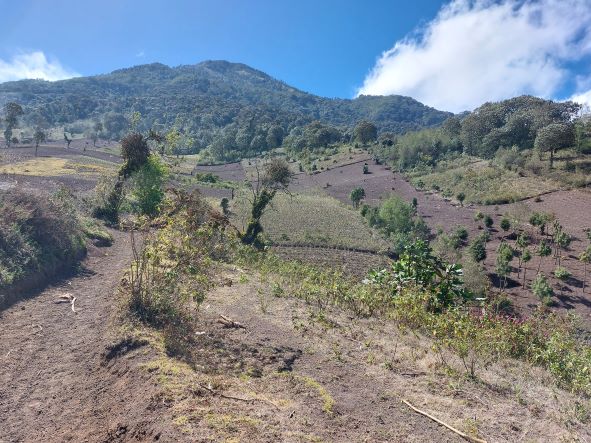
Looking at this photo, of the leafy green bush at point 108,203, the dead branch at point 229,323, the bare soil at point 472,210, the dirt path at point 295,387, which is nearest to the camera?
the dirt path at point 295,387

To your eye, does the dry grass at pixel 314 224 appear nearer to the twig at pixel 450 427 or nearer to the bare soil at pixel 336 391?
the bare soil at pixel 336 391

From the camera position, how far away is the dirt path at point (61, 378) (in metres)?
4.93

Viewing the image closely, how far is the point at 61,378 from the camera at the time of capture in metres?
6.18

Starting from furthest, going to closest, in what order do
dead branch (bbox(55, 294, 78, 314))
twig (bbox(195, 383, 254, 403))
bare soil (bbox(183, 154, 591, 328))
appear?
bare soil (bbox(183, 154, 591, 328)) < dead branch (bbox(55, 294, 78, 314)) < twig (bbox(195, 383, 254, 403))

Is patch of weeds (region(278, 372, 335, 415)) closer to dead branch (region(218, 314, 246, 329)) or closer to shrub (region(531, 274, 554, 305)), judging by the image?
dead branch (region(218, 314, 246, 329))

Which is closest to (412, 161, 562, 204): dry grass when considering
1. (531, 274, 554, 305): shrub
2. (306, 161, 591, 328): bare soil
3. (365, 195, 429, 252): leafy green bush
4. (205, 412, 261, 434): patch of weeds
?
(306, 161, 591, 328): bare soil

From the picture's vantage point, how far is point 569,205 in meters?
43.6

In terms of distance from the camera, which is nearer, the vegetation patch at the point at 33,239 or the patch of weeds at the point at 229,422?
the patch of weeds at the point at 229,422

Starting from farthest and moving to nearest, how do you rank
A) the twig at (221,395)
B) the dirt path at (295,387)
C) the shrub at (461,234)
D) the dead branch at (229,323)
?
the shrub at (461,234) < the dead branch at (229,323) < the twig at (221,395) < the dirt path at (295,387)

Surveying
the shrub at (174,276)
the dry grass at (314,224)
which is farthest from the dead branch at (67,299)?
the dry grass at (314,224)

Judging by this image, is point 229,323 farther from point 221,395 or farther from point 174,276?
point 221,395

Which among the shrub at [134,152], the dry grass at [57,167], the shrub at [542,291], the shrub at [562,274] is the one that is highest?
the shrub at [134,152]

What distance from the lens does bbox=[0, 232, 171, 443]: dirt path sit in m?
4.93

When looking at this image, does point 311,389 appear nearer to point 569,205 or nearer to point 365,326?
point 365,326
